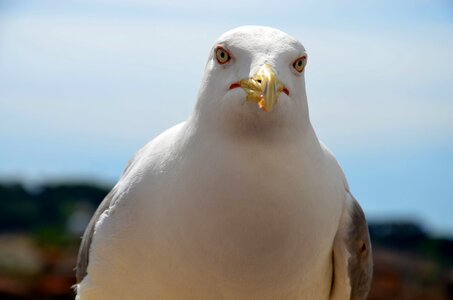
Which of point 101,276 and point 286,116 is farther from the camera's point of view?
point 101,276

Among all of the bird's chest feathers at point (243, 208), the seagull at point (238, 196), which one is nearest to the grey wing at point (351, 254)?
the seagull at point (238, 196)

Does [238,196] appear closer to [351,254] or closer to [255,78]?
[255,78]

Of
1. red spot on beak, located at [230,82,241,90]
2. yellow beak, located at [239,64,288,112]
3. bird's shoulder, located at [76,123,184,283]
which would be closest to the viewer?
yellow beak, located at [239,64,288,112]

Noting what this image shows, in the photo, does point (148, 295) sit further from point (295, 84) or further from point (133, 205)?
point (295, 84)

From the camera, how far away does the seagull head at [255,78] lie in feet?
9.43

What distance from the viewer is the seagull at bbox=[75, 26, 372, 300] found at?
9.83 feet

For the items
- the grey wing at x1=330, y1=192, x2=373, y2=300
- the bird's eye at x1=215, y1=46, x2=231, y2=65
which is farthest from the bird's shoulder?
the grey wing at x1=330, y1=192, x2=373, y2=300

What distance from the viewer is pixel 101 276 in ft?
11.5

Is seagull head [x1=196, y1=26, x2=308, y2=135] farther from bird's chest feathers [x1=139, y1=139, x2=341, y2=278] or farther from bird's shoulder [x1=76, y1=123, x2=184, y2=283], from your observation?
bird's shoulder [x1=76, y1=123, x2=184, y2=283]

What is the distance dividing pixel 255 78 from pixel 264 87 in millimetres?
80

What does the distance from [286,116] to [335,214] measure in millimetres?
605

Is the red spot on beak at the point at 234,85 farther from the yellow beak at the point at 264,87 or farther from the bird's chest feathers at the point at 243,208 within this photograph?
the bird's chest feathers at the point at 243,208

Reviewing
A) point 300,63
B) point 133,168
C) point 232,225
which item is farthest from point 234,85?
point 133,168

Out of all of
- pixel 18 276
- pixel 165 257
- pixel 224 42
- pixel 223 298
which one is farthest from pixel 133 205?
pixel 18 276
